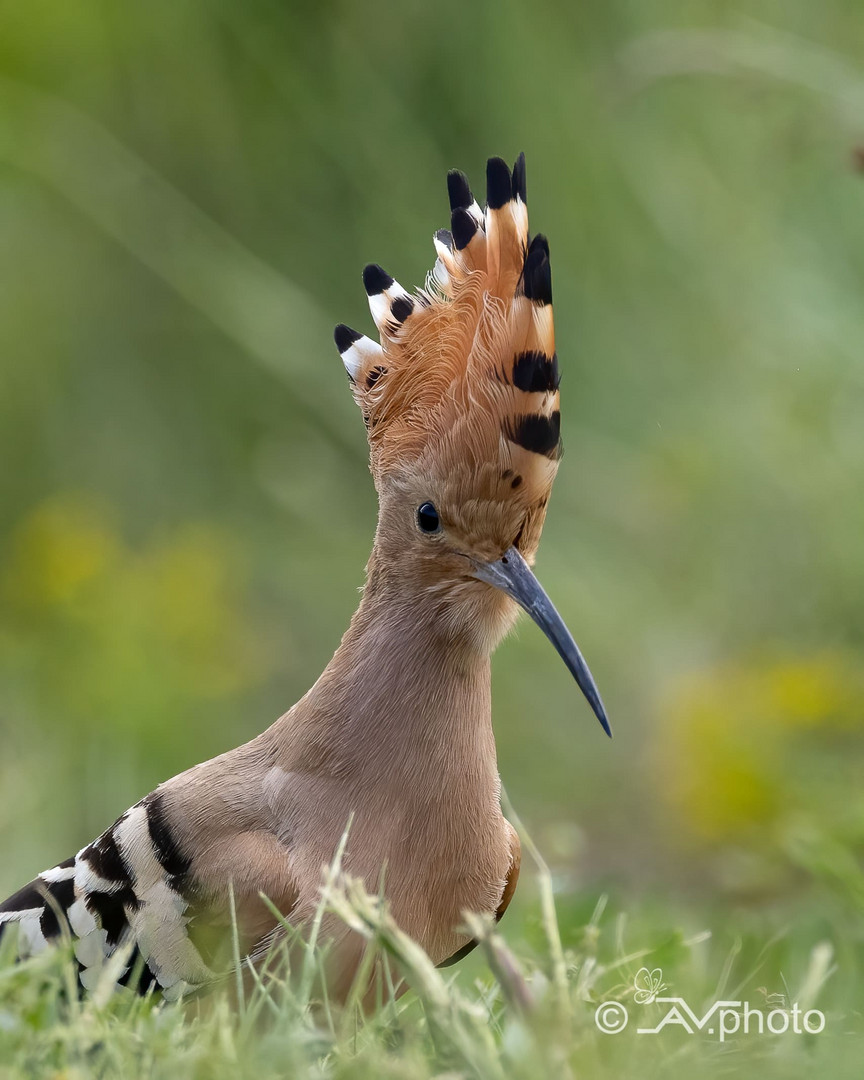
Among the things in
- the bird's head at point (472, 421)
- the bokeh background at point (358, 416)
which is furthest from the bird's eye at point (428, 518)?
the bokeh background at point (358, 416)

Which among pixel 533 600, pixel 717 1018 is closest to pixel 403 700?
pixel 533 600

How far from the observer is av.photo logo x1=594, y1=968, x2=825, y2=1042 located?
1463 mm

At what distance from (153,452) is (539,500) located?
297cm

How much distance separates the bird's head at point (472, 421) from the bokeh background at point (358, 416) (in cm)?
145

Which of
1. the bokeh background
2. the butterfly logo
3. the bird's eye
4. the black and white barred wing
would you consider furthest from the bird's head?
the bokeh background

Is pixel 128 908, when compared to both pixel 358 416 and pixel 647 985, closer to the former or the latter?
pixel 647 985

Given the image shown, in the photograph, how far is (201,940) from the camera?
66.4 inches

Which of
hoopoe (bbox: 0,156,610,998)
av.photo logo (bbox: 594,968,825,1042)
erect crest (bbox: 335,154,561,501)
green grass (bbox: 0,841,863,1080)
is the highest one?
erect crest (bbox: 335,154,561,501)

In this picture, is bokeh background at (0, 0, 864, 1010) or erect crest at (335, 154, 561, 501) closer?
erect crest at (335, 154, 561, 501)

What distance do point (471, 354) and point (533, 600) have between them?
0.30 meters

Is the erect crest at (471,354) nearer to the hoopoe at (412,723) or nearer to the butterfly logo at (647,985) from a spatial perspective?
the hoopoe at (412,723)

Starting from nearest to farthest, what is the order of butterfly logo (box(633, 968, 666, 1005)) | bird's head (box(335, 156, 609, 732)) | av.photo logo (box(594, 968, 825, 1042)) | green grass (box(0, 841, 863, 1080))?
green grass (box(0, 841, 863, 1080)) < av.photo logo (box(594, 968, 825, 1042)) < butterfly logo (box(633, 968, 666, 1005)) < bird's head (box(335, 156, 609, 732))

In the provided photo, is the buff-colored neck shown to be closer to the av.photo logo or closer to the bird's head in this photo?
the bird's head

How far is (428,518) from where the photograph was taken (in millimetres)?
1769
